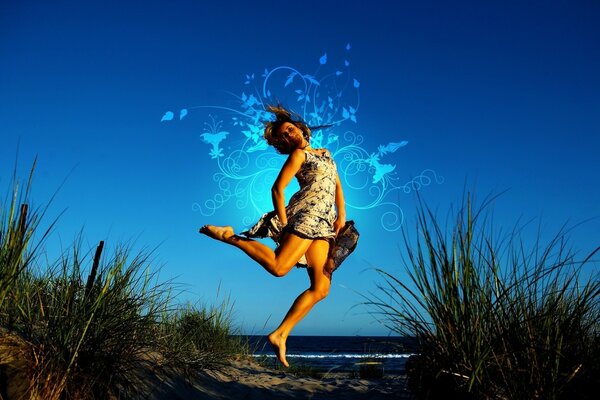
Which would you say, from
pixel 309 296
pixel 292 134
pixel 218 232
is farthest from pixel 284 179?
pixel 309 296

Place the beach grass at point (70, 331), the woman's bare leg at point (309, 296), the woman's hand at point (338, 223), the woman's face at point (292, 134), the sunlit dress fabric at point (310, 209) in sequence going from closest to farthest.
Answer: the beach grass at point (70, 331) < the sunlit dress fabric at point (310, 209) < the woman's bare leg at point (309, 296) < the woman's face at point (292, 134) < the woman's hand at point (338, 223)

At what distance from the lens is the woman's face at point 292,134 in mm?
5262

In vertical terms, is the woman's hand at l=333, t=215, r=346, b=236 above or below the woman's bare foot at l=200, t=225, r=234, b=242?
above

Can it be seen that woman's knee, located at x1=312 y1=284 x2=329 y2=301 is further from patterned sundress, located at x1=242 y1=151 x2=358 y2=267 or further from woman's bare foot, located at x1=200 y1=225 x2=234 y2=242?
woman's bare foot, located at x1=200 y1=225 x2=234 y2=242

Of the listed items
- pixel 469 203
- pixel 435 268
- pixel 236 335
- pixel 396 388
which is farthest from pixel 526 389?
pixel 236 335

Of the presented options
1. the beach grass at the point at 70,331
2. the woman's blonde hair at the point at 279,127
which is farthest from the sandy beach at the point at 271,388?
the woman's blonde hair at the point at 279,127

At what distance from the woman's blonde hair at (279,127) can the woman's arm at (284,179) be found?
255 millimetres

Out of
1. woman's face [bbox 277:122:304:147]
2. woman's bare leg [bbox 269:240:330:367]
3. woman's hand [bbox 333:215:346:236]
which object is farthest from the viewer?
woman's hand [bbox 333:215:346:236]

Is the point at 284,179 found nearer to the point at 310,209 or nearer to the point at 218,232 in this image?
the point at 310,209

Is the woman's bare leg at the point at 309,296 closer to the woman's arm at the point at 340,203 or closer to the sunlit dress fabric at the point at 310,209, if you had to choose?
the sunlit dress fabric at the point at 310,209

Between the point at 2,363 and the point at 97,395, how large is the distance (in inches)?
23.6

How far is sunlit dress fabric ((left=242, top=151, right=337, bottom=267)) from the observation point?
497cm

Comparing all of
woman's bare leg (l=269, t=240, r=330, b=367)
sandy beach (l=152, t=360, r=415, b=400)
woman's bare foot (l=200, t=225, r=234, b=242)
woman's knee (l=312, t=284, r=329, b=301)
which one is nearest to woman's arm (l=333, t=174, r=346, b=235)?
woman's bare leg (l=269, t=240, r=330, b=367)

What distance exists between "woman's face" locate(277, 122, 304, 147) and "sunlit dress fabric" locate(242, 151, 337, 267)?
157mm
